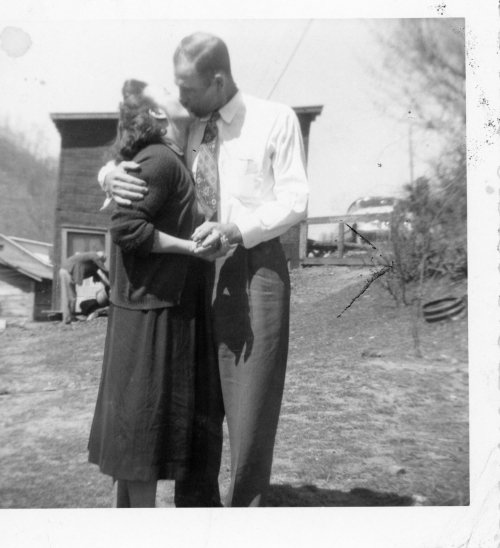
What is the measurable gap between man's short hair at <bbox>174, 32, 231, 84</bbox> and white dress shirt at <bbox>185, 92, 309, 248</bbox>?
18 cm

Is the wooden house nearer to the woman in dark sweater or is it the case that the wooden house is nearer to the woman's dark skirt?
the woman in dark sweater

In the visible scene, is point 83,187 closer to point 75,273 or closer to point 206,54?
point 75,273

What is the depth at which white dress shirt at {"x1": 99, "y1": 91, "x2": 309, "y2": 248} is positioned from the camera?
193cm

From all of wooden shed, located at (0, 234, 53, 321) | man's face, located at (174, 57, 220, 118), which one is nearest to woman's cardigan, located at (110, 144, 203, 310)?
man's face, located at (174, 57, 220, 118)

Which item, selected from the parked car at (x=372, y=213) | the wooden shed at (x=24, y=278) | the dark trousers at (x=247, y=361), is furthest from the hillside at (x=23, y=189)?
the parked car at (x=372, y=213)

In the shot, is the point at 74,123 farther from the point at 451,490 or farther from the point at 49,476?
the point at 451,490

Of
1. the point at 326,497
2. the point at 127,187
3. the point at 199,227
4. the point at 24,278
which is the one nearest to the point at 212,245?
the point at 199,227

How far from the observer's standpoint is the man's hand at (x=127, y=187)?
5.94 feet

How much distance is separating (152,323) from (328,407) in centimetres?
89

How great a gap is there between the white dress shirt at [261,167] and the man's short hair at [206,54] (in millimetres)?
182

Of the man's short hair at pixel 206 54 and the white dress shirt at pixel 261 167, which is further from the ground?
the man's short hair at pixel 206 54

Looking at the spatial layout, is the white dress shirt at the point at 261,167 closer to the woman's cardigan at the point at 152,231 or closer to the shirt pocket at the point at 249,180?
the shirt pocket at the point at 249,180

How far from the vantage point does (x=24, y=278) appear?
2.36 metres

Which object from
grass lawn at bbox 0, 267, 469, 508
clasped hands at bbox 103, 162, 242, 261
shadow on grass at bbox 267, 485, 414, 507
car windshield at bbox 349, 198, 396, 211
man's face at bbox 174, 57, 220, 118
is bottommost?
shadow on grass at bbox 267, 485, 414, 507
